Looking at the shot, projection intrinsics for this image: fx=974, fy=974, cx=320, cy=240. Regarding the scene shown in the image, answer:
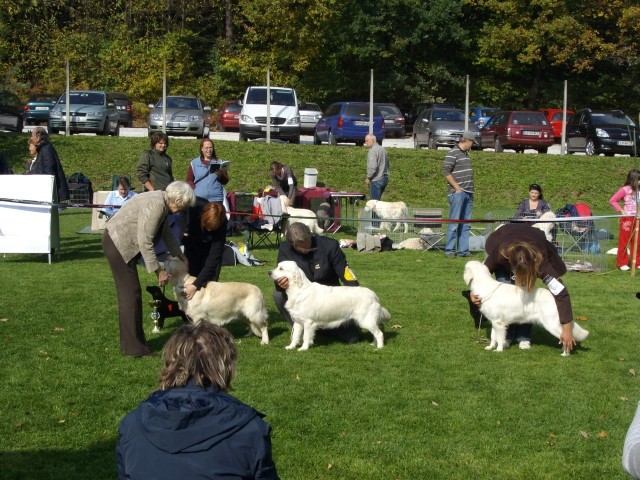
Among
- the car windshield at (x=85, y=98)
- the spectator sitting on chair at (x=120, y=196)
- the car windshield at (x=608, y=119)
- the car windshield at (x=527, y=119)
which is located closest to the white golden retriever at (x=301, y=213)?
the spectator sitting on chair at (x=120, y=196)

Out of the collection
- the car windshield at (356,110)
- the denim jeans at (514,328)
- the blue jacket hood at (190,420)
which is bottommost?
the denim jeans at (514,328)

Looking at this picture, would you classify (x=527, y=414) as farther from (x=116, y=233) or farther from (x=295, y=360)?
(x=116, y=233)

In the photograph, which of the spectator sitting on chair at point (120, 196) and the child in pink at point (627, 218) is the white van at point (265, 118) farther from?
the child in pink at point (627, 218)

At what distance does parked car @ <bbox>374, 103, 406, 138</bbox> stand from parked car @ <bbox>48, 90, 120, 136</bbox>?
35.7 feet

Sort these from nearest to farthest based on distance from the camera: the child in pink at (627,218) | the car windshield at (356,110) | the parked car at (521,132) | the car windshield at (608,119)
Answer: the child in pink at (627,218)
the car windshield at (608,119)
the parked car at (521,132)
the car windshield at (356,110)

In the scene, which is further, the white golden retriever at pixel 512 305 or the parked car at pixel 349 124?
the parked car at pixel 349 124

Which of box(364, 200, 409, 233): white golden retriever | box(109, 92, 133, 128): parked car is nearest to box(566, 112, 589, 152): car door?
box(364, 200, 409, 233): white golden retriever

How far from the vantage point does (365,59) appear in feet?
154

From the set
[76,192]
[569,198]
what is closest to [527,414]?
[76,192]

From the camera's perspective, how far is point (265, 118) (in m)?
31.8

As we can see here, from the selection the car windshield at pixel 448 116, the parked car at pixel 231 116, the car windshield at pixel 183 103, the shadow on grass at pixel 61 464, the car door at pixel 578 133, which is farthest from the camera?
the parked car at pixel 231 116

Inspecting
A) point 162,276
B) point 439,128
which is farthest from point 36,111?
point 162,276

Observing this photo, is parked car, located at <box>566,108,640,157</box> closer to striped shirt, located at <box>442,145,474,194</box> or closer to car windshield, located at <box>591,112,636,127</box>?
car windshield, located at <box>591,112,636,127</box>

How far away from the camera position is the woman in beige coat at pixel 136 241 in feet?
26.4
